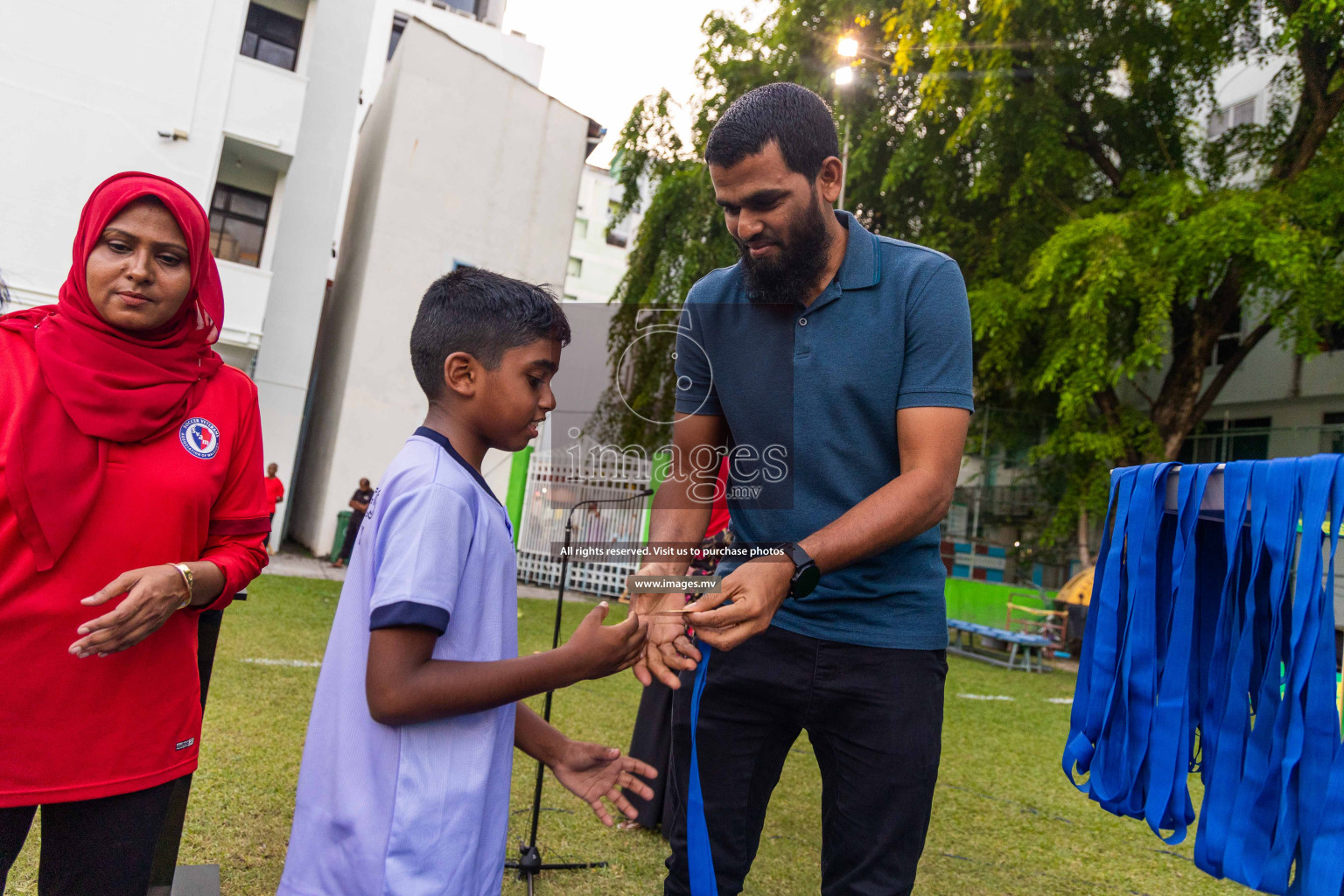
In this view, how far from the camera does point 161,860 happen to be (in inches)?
86.8

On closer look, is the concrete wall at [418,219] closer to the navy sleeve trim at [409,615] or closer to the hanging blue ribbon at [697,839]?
the hanging blue ribbon at [697,839]

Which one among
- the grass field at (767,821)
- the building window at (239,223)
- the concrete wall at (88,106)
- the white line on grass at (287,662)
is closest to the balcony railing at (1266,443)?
the grass field at (767,821)

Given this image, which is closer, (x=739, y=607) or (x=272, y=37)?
(x=739, y=607)

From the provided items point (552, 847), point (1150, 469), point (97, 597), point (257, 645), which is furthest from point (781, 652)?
point (257, 645)

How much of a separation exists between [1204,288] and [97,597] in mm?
11934

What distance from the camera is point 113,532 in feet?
5.14

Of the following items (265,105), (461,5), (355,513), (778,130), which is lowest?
(355,513)

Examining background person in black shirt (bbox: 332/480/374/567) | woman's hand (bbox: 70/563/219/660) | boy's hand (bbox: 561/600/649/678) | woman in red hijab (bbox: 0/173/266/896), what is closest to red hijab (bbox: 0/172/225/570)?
woman in red hijab (bbox: 0/173/266/896)

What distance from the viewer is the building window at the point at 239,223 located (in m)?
13.4

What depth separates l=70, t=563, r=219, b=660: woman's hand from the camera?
1.39 m

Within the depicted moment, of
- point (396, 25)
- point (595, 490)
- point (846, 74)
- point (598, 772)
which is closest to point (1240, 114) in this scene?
A: point (846, 74)

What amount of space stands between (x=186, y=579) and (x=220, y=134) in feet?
42.2

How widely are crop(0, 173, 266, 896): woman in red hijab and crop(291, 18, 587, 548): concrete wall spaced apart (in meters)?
12.8

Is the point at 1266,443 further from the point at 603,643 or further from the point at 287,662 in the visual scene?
the point at 603,643
